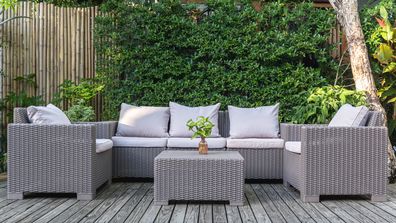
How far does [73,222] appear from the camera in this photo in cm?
345

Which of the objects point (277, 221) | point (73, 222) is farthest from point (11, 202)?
point (277, 221)

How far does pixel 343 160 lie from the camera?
4.34 m

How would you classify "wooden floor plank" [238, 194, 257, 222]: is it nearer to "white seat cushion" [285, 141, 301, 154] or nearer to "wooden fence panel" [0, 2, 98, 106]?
"white seat cushion" [285, 141, 301, 154]

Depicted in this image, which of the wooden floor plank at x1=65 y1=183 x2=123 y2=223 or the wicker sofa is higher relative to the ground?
the wicker sofa

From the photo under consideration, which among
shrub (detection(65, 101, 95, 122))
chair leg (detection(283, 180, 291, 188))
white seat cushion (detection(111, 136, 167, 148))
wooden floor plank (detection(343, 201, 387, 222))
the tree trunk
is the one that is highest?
the tree trunk

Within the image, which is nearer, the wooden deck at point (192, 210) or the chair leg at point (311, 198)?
the wooden deck at point (192, 210)

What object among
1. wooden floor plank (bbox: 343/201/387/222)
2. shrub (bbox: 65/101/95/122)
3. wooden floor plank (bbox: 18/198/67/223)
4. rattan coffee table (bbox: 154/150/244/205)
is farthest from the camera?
shrub (bbox: 65/101/95/122)

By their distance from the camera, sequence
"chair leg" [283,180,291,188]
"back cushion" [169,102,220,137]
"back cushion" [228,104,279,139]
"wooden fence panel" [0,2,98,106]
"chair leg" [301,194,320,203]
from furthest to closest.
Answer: "wooden fence panel" [0,2,98,106], "back cushion" [169,102,220,137], "back cushion" [228,104,279,139], "chair leg" [283,180,291,188], "chair leg" [301,194,320,203]

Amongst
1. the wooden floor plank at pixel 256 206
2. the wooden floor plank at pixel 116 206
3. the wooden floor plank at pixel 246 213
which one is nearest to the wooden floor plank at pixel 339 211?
the wooden floor plank at pixel 256 206

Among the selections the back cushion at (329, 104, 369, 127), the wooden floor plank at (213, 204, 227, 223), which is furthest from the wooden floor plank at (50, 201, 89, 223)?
the back cushion at (329, 104, 369, 127)

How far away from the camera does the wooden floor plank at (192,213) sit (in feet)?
11.7

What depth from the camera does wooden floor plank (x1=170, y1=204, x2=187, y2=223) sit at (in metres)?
3.55

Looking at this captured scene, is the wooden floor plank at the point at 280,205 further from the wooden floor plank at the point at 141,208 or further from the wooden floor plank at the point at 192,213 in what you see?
the wooden floor plank at the point at 141,208

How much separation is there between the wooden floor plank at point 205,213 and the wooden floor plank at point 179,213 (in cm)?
13
